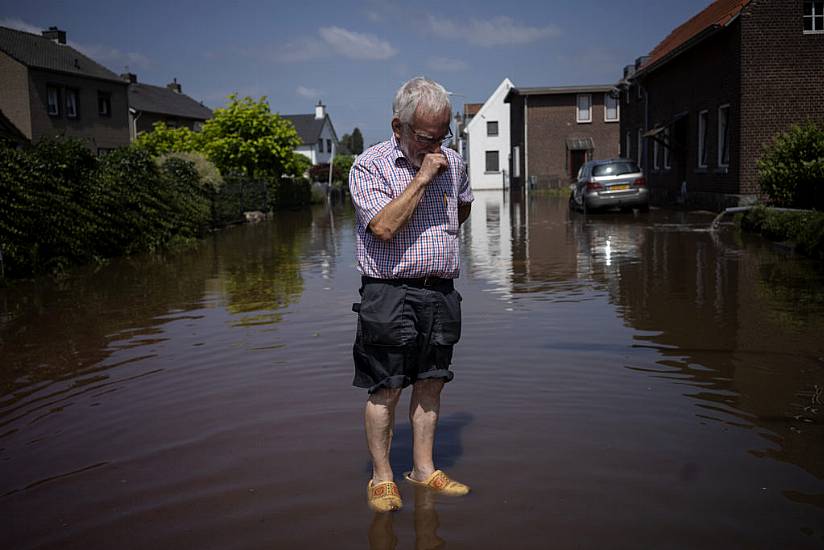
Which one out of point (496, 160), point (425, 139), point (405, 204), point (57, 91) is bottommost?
point (405, 204)

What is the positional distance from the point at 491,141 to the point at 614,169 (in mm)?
38931

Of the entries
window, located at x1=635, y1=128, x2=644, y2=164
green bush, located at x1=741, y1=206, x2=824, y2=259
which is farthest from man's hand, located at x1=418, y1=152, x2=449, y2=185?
window, located at x1=635, y1=128, x2=644, y2=164

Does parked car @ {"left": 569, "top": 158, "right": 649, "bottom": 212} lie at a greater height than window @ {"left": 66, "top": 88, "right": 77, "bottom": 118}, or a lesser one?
lesser

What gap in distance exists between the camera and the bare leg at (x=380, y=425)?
356 cm

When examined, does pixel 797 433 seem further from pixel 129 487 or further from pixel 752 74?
pixel 752 74

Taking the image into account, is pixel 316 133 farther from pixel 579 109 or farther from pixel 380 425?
pixel 380 425

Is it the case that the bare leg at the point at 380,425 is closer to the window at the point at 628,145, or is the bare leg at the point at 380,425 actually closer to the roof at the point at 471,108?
the window at the point at 628,145

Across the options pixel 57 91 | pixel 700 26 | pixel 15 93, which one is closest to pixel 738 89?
pixel 700 26

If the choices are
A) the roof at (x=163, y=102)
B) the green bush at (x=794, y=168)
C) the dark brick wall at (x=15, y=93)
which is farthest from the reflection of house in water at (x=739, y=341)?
the roof at (x=163, y=102)

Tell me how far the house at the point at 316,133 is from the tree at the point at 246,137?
4591 cm

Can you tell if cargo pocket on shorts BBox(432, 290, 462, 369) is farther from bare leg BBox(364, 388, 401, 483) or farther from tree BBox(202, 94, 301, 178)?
tree BBox(202, 94, 301, 178)

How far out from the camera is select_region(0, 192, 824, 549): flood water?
3.37 metres

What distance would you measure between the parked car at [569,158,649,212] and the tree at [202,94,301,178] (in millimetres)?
14443

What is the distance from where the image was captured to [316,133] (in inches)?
3236
